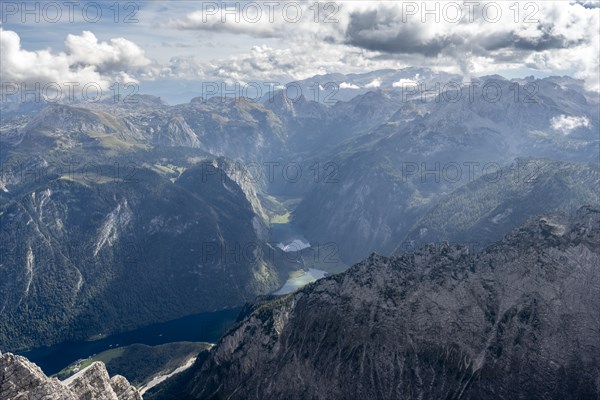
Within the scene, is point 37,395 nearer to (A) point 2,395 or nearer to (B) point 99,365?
(A) point 2,395

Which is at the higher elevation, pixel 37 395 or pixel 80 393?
pixel 37 395

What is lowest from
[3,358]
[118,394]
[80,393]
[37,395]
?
[118,394]

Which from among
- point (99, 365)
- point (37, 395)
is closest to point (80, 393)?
point (99, 365)

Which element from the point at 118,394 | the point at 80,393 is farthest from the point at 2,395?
the point at 118,394

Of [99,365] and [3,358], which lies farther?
[99,365]

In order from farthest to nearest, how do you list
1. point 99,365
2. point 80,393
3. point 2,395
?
point 99,365
point 80,393
point 2,395

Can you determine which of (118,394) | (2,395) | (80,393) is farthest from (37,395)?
(118,394)

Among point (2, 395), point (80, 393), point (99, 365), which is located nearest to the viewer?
point (2, 395)

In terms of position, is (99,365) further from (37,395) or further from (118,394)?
(37,395)
